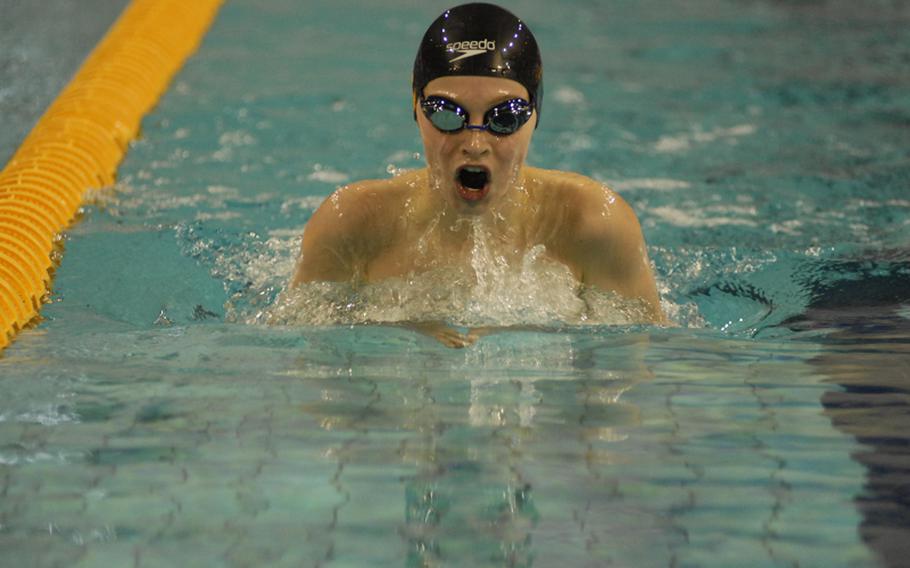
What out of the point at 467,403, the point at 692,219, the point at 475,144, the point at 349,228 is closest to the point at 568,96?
the point at 692,219

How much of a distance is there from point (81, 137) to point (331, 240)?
2.22 m

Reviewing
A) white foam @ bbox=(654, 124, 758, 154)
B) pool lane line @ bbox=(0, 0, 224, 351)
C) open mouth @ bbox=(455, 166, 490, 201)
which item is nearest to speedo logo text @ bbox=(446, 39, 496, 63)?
open mouth @ bbox=(455, 166, 490, 201)

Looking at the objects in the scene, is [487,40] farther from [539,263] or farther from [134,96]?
[134,96]

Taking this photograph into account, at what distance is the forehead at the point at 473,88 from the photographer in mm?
2658

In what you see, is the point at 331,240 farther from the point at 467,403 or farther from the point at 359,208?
the point at 467,403

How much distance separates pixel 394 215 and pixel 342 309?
271mm

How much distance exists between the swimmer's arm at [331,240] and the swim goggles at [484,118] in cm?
35

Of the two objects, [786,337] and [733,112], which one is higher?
[786,337]

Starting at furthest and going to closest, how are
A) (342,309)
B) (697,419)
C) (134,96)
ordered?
(134,96) < (342,309) < (697,419)

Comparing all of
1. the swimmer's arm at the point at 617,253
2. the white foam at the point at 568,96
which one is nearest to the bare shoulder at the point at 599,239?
the swimmer's arm at the point at 617,253

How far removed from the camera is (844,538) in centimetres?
174

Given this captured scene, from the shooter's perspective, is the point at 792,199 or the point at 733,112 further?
the point at 733,112

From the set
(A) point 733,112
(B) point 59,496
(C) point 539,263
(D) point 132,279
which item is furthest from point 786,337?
(A) point 733,112

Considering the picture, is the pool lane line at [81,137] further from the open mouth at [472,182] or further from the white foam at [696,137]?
the white foam at [696,137]
